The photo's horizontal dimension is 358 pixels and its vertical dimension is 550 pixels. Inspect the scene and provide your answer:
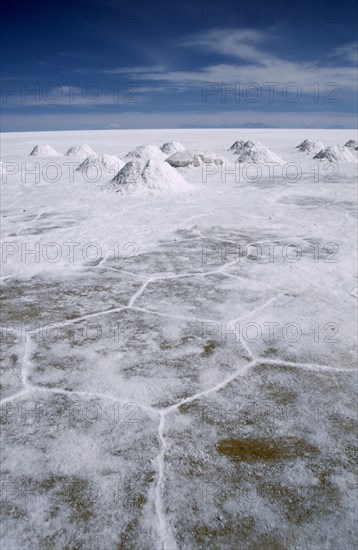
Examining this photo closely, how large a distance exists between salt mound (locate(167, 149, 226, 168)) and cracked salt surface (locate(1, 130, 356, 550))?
6981mm

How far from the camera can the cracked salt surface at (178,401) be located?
4.23 feet

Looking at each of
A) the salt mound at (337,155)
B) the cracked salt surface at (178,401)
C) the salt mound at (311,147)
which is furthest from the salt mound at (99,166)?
the salt mound at (311,147)

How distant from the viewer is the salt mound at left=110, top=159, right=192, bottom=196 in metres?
7.05

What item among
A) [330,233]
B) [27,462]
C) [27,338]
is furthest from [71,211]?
[27,462]

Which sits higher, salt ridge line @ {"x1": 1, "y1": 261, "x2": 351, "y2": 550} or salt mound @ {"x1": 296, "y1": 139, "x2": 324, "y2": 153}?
salt mound @ {"x1": 296, "y1": 139, "x2": 324, "y2": 153}

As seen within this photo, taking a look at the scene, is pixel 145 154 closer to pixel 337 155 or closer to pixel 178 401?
pixel 337 155

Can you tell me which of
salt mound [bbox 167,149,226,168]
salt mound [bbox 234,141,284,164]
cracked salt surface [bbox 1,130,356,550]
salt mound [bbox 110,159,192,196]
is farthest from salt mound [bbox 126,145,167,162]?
cracked salt surface [bbox 1,130,356,550]

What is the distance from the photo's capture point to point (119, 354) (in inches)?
86.4

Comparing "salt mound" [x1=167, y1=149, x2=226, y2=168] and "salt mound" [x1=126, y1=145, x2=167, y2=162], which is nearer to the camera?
"salt mound" [x1=126, y1=145, x2=167, y2=162]

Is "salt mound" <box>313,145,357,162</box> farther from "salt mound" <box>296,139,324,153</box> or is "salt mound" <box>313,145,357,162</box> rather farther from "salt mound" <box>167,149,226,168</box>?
"salt mound" <box>167,149,226,168</box>

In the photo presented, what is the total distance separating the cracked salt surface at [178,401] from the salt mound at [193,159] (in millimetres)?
6981

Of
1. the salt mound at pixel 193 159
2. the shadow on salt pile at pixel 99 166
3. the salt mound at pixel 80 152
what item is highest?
the salt mound at pixel 80 152

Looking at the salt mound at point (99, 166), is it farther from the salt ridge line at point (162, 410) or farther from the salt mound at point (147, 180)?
the salt ridge line at point (162, 410)

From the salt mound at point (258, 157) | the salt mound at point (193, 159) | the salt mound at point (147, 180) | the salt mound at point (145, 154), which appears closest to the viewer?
the salt mound at point (147, 180)
